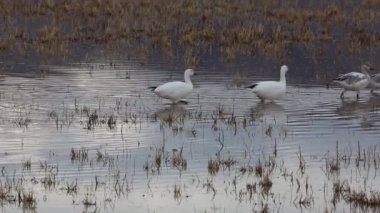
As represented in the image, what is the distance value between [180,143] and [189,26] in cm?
1476

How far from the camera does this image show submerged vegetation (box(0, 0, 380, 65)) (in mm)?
23562

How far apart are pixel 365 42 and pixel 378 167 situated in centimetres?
1497

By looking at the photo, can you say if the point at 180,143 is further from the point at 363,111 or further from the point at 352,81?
the point at 352,81

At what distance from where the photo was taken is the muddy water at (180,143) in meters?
9.38

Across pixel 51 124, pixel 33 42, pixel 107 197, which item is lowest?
pixel 107 197

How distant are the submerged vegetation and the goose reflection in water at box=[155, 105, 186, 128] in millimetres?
5780

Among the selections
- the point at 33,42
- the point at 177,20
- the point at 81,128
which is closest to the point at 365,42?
the point at 177,20

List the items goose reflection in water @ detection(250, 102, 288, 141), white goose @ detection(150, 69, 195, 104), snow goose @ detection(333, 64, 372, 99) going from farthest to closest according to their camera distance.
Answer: snow goose @ detection(333, 64, 372, 99) < white goose @ detection(150, 69, 195, 104) < goose reflection in water @ detection(250, 102, 288, 141)

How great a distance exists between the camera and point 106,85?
1781cm

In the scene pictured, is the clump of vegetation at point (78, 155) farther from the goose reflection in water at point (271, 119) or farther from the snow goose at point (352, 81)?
the snow goose at point (352, 81)

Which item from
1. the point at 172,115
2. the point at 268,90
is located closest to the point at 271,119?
the point at 172,115

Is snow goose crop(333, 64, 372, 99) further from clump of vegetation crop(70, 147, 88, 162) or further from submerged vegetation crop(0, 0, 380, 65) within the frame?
clump of vegetation crop(70, 147, 88, 162)

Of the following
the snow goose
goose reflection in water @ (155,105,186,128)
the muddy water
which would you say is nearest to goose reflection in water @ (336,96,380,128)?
the muddy water

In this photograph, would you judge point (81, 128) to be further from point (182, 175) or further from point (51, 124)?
point (182, 175)
